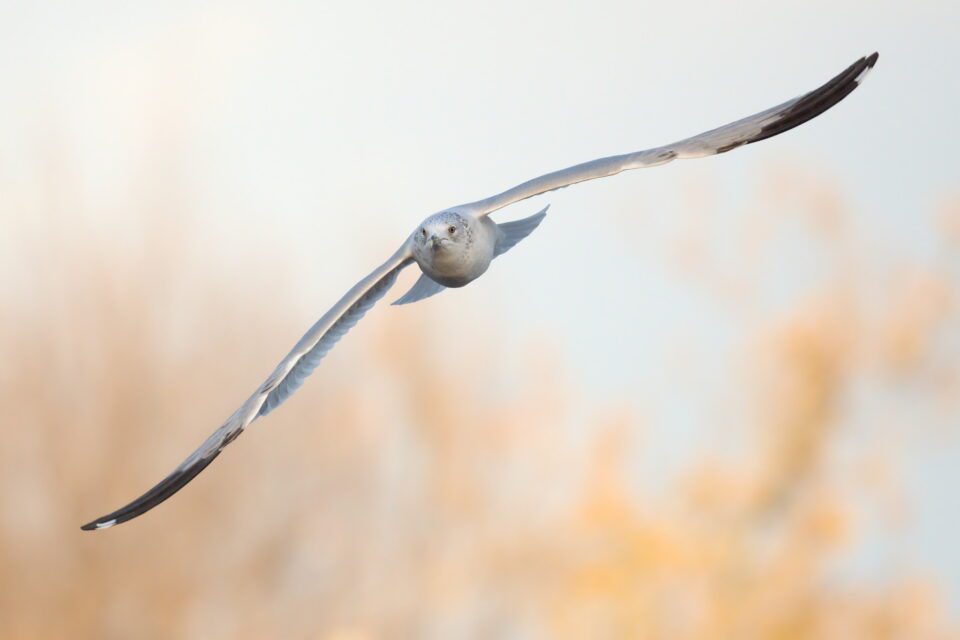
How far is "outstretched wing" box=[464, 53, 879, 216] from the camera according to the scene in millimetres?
3033

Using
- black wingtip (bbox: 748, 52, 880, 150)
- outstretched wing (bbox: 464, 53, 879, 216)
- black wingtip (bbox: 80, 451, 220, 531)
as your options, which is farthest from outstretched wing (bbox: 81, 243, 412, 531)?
black wingtip (bbox: 748, 52, 880, 150)

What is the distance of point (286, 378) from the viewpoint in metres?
3.64

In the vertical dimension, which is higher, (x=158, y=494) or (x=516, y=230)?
(x=516, y=230)

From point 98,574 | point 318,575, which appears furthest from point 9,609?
point 318,575

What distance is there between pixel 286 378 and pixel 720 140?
129 cm

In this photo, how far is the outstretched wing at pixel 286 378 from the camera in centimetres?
342

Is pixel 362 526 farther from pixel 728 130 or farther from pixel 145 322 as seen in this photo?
pixel 728 130

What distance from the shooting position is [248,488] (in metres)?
9.45

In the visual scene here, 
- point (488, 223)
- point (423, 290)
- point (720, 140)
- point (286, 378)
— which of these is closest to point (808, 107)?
point (720, 140)

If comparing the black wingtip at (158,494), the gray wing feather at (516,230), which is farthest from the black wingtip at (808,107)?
the black wingtip at (158,494)

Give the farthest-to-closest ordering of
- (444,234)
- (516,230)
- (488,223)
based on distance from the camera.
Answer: (516,230), (488,223), (444,234)

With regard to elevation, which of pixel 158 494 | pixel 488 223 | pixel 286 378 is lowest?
pixel 158 494

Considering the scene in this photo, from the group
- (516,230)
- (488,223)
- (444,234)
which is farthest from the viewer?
(516,230)

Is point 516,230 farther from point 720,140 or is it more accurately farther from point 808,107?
point 808,107
